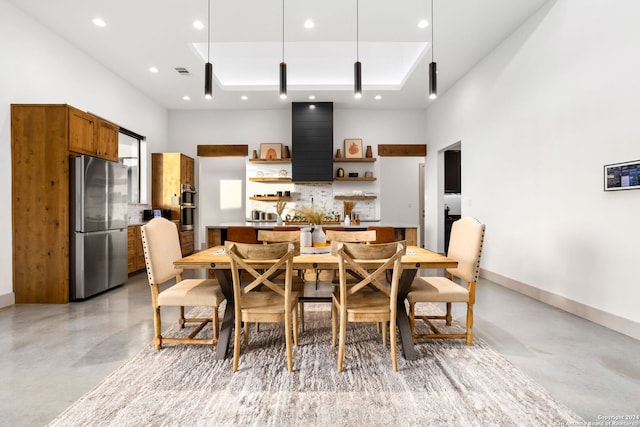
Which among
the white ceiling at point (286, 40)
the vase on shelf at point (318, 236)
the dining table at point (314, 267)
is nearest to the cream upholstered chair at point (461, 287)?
the dining table at point (314, 267)

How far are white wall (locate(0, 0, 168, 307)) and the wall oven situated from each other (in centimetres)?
187

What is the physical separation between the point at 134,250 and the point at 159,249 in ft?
11.4

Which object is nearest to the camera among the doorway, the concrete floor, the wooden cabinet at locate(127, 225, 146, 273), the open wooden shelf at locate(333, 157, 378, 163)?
the concrete floor

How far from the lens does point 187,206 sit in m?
7.11

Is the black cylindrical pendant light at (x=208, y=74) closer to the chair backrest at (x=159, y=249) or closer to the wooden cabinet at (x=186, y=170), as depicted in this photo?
the chair backrest at (x=159, y=249)

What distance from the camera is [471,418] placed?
1.73 m

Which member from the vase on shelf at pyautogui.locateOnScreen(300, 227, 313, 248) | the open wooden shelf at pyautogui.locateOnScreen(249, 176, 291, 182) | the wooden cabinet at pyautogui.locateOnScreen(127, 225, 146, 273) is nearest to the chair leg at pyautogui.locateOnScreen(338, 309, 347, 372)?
the vase on shelf at pyautogui.locateOnScreen(300, 227, 313, 248)

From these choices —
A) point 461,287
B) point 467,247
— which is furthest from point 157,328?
point 467,247

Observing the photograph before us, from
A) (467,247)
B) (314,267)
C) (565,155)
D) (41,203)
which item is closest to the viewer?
(314,267)

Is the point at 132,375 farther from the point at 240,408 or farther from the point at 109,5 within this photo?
the point at 109,5

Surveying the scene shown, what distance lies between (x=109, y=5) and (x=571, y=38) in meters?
4.93

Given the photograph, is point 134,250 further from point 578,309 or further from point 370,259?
point 578,309

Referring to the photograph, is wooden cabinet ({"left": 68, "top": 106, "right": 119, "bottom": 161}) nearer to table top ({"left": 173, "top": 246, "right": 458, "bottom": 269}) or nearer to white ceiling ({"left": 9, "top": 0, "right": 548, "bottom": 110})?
white ceiling ({"left": 9, "top": 0, "right": 548, "bottom": 110})

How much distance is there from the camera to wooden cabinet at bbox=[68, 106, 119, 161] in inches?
159
